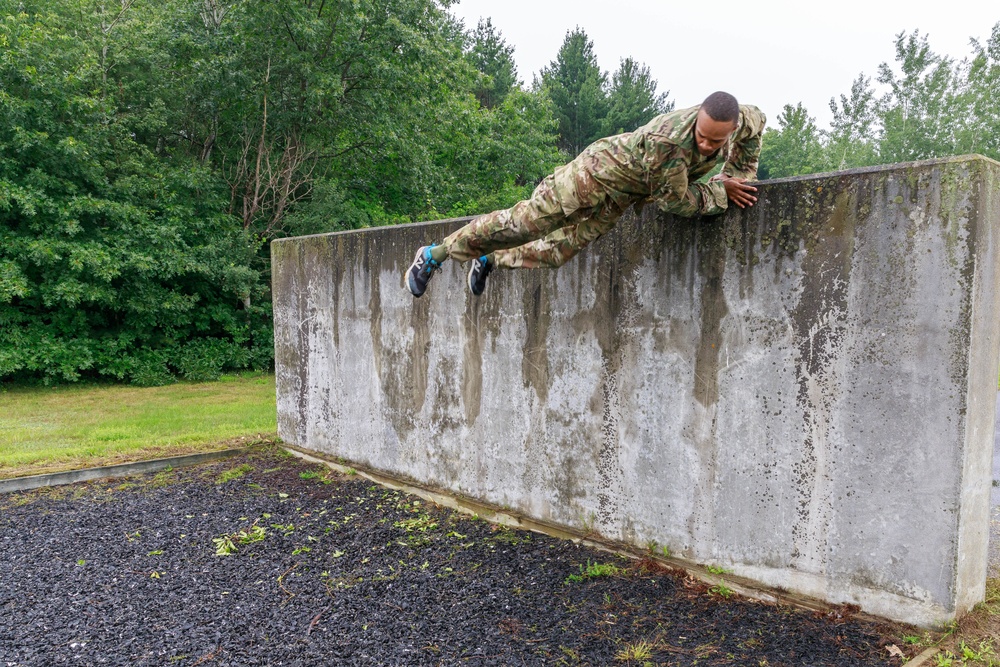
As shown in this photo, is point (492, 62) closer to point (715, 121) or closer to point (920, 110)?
point (920, 110)

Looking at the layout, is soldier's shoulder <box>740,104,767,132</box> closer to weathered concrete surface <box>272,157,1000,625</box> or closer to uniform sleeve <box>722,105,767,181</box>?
uniform sleeve <box>722,105,767,181</box>

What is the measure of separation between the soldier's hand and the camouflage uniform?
0.03 metres

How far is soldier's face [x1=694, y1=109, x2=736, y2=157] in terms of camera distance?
8.08 ft

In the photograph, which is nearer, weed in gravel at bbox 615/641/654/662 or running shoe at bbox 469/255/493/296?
weed in gravel at bbox 615/641/654/662

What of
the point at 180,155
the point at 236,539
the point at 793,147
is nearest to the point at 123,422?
the point at 236,539

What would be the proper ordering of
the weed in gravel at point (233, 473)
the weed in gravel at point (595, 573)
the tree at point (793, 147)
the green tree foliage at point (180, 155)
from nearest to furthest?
the weed in gravel at point (595, 573) → the weed in gravel at point (233, 473) → the green tree foliage at point (180, 155) → the tree at point (793, 147)

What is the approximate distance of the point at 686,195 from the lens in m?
2.74

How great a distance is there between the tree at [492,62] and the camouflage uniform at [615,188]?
81.2 feet

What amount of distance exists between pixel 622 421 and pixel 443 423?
147cm

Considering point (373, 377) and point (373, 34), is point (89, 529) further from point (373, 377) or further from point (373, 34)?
point (373, 34)

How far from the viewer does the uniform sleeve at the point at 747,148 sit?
2961mm

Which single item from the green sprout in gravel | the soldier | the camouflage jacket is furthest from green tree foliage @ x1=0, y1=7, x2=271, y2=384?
the camouflage jacket

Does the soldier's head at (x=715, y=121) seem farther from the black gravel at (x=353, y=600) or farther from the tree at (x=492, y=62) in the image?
the tree at (x=492, y=62)

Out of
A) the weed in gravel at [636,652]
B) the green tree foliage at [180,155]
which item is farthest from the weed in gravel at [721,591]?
the green tree foliage at [180,155]
